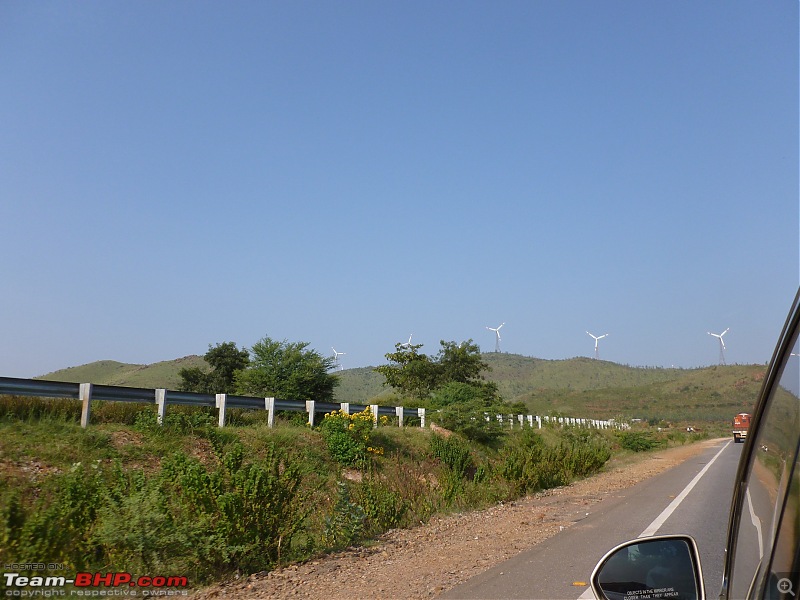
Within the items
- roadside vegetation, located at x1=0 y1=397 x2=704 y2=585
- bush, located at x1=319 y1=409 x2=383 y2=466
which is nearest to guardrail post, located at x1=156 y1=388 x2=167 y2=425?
roadside vegetation, located at x1=0 y1=397 x2=704 y2=585

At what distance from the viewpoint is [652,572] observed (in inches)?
114

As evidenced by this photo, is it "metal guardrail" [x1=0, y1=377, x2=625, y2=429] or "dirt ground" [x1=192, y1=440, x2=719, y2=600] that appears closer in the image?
"dirt ground" [x1=192, y1=440, x2=719, y2=600]

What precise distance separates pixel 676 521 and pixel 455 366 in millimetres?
46249

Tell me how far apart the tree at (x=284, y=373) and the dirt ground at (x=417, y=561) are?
14.1 metres

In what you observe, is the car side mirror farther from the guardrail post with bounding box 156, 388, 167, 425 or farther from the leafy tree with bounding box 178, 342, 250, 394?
the leafy tree with bounding box 178, 342, 250, 394

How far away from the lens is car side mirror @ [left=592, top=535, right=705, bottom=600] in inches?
108

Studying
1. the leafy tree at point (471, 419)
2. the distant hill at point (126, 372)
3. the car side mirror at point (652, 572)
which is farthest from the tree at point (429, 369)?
the distant hill at point (126, 372)

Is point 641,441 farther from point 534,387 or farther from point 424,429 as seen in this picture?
point 534,387

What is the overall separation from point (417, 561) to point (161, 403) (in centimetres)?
917

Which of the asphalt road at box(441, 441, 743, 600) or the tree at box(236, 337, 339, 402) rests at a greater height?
the tree at box(236, 337, 339, 402)

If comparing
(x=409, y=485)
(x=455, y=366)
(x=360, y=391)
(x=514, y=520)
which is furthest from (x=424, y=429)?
(x=360, y=391)

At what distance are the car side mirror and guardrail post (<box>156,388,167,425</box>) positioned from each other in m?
13.9

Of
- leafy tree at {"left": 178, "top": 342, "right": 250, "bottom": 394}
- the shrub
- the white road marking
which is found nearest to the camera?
the white road marking

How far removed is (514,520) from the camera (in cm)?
1227
